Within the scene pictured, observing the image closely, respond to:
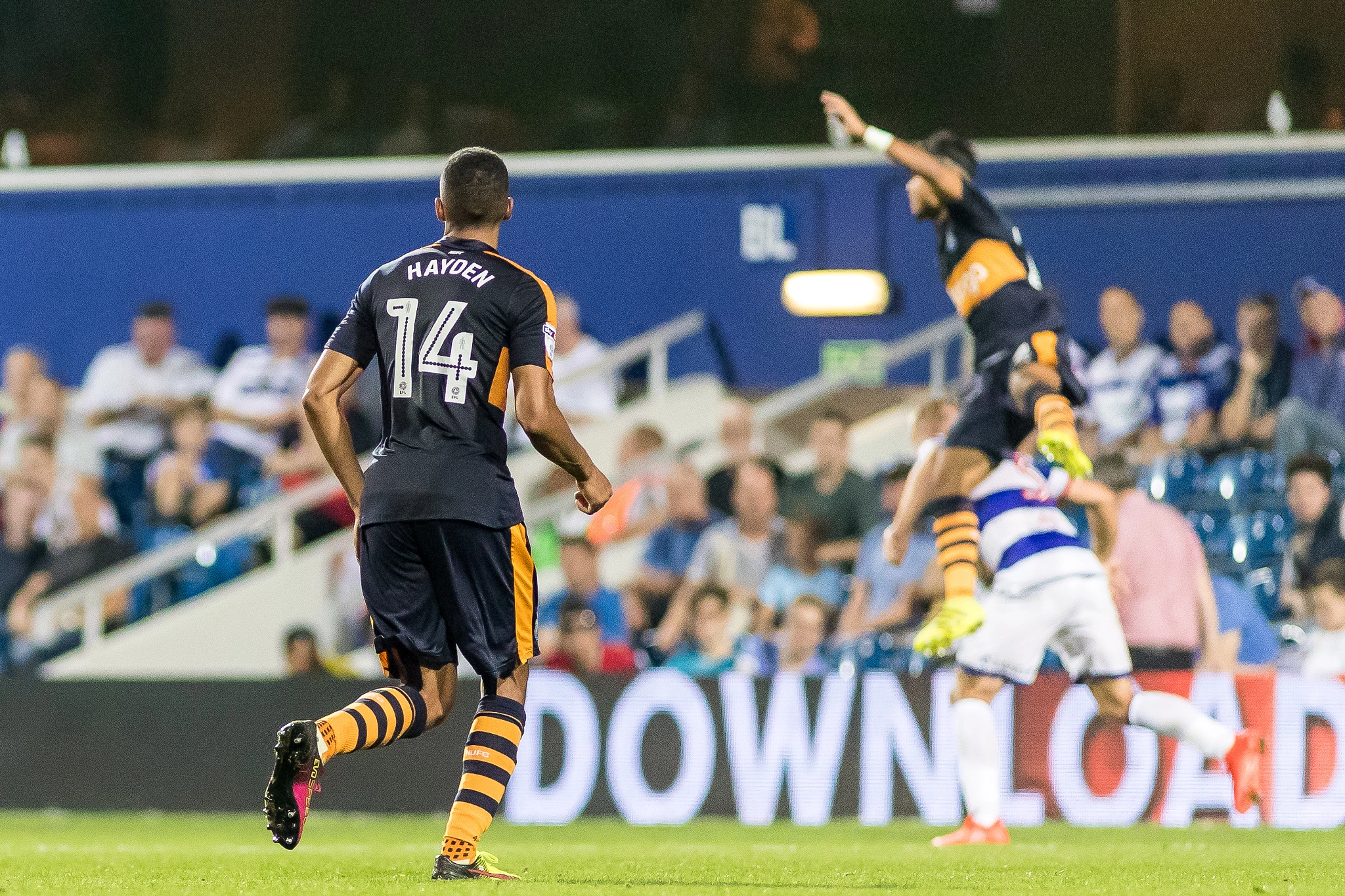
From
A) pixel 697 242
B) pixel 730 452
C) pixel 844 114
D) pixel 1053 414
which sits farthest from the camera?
pixel 697 242

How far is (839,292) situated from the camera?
13344mm

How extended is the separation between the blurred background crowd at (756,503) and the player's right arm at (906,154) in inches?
67.9

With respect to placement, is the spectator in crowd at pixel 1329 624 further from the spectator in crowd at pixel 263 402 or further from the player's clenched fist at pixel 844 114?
the spectator in crowd at pixel 263 402

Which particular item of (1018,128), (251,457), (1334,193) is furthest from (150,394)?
(1334,193)

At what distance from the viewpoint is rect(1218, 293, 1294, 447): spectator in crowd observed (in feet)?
34.4

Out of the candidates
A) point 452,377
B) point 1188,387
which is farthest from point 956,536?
point 1188,387

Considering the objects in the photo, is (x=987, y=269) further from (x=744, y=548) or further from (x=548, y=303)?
(x=744, y=548)

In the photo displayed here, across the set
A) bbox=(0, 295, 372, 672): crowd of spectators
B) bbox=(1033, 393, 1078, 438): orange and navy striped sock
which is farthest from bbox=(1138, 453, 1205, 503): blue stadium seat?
bbox=(0, 295, 372, 672): crowd of spectators

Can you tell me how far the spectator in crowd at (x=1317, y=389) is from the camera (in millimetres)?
10320

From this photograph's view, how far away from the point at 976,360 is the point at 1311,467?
3.17 meters

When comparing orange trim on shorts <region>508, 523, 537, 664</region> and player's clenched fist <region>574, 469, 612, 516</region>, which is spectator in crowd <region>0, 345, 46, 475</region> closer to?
orange trim on shorts <region>508, 523, 537, 664</region>

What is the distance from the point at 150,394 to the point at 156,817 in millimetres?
3967

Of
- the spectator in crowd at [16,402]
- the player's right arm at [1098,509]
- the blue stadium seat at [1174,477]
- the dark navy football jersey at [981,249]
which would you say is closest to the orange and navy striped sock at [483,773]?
the dark navy football jersey at [981,249]

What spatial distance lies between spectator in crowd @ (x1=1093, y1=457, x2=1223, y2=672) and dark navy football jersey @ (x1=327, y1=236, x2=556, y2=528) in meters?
4.80
